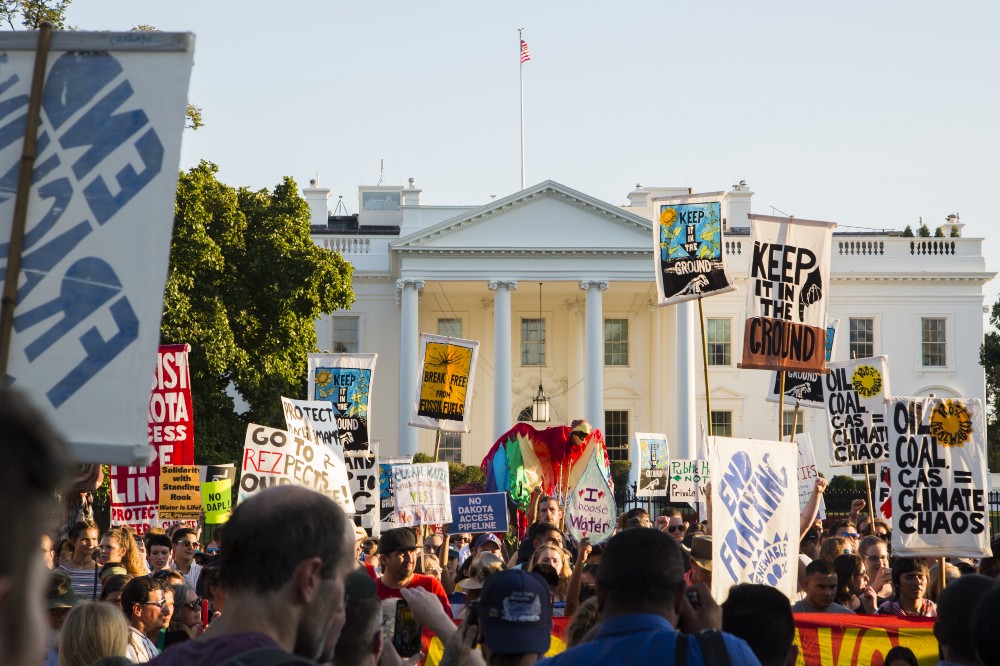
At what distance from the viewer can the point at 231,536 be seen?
2211 millimetres

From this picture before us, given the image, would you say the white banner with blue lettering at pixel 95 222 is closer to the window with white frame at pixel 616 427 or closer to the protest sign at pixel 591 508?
the protest sign at pixel 591 508

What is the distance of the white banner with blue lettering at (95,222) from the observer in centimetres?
278

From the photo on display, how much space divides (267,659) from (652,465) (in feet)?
75.5

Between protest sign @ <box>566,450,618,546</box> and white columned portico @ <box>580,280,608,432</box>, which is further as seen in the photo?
white columned portico @ <box>580,280,608,432</box>

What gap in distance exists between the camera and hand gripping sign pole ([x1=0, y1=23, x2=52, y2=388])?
2754 millimetres

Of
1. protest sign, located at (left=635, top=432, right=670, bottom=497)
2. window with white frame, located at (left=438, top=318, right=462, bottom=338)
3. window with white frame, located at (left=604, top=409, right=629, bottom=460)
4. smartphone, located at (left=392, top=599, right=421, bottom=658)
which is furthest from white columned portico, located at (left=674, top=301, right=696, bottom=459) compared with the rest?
smartphone, located at (left=392, top=599, right=421, bottom=658)

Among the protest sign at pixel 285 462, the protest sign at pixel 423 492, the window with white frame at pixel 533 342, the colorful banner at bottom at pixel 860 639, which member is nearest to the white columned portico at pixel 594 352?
the window with white frame at pixel 533 342

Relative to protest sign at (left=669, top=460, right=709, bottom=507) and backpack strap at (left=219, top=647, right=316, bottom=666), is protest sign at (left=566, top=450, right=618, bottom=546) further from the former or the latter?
backpack strap at (left=219, top=647, right=316, bottom=666)

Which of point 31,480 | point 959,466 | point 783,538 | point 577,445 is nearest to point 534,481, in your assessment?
point 577,445

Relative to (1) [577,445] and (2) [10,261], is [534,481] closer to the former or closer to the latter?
(1) [577,445]

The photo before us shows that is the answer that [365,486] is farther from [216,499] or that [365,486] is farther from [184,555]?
[184,555]

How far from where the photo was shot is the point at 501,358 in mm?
43938

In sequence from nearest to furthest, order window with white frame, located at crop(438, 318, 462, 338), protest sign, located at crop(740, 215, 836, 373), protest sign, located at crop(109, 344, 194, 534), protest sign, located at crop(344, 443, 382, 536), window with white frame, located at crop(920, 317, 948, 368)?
protest sign, located at crop(740, 215, 836, 373), protest sign, located at crop(109, 344, 194, 534), protest sign, located at crop(344, 443, 382, 536), window with white frame, located at crop(438, 318, 462, 338), window with white frame, located at crop(920, 317, 948, 368)

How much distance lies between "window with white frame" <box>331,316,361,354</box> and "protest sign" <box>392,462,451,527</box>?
33.8 metres
